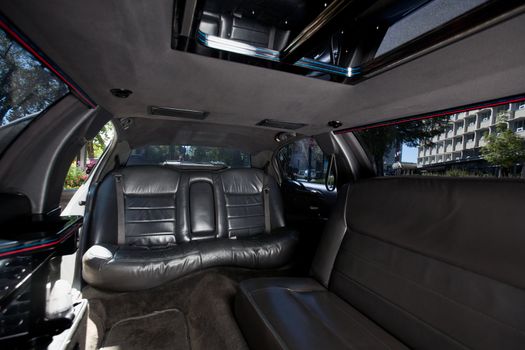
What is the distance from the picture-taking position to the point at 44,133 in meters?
1.27

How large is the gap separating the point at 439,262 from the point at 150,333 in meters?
1.74

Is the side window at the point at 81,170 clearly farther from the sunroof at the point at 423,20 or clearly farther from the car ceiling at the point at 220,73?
the sunroof at the point at 423,20

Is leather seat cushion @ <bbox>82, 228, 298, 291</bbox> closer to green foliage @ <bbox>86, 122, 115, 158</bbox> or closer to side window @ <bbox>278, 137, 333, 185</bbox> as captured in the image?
side window @ <bbox>278, 137, 333, 185</bbox>

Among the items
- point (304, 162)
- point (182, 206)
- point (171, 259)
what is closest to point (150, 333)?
point (171, 259)

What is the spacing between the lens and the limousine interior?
2.74 ft

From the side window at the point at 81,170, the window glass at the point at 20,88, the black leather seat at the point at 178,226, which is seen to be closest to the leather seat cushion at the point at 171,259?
the black leather seat at the point at 178,226

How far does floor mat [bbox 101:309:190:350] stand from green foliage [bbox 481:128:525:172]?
195 centimetres

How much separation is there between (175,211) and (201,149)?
29.1 inches

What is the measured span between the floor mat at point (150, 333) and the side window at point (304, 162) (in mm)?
1667

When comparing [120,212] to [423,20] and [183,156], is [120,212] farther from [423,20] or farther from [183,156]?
[423,20]

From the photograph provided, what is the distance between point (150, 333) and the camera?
66.7 inches

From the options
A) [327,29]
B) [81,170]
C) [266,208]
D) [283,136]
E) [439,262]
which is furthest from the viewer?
[266,208]

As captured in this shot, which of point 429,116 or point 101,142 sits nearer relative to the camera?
point 429,116

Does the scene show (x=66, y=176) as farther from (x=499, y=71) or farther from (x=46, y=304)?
(x=499, y=71)
